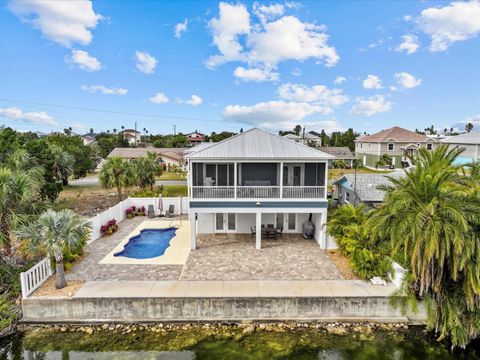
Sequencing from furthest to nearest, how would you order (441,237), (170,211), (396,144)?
(396,144)
(170,211)
(441,237)

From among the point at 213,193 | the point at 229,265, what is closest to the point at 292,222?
the point at 213,193

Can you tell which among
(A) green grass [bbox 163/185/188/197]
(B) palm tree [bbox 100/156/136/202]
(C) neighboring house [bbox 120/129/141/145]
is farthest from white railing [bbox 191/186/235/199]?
(C) neighboring house [bbox 120/129/141/145]

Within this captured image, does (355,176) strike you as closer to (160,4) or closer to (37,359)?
(160,4)

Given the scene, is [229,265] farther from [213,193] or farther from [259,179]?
[259,179]

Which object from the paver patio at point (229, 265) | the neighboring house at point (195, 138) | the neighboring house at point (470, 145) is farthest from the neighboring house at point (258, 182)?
the neighboring house at point (195, 138)

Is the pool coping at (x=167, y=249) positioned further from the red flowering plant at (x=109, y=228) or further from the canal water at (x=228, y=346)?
the canal water at (x=228, y=346)

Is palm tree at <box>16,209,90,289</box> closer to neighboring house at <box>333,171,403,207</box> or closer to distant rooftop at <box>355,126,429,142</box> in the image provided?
neighboring house at <box>333,171,403,207</box>
